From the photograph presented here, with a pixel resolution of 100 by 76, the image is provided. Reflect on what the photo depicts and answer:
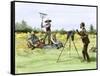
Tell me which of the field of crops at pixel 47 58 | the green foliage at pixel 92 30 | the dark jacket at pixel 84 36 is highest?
the green foliage at pixel 92 30

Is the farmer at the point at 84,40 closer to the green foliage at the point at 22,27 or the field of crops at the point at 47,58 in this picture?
the field of crops at the point at 47,58

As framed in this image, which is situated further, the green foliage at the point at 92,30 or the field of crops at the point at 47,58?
the green foliage at the point at 92,30

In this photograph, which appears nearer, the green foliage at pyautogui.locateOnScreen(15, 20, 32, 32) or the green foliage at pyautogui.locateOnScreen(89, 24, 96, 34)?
the green foliage at pyautogui.locateOnScreen(15, 20, 32, 32)

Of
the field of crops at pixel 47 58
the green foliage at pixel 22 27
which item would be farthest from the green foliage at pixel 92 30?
the green foliage at pixel 22 27

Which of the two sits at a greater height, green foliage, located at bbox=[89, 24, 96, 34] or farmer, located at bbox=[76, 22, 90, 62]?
green foliage, located at bbox=[89, 24, 96, 34]

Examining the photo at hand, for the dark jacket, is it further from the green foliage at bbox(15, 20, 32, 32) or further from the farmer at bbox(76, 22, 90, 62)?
the green foliage at bbox(15, 20, 32, 32)

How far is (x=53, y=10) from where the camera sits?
2.04 metres

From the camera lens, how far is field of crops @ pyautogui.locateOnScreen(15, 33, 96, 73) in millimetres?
1929

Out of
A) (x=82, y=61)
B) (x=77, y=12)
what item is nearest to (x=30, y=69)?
(x=82, y=61)

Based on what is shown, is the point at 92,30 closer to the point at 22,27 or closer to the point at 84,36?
the point at 84,36

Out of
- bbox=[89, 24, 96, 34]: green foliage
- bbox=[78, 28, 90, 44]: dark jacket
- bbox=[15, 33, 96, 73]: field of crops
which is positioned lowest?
bbox=[15, 33, 96, 73]: field of crops

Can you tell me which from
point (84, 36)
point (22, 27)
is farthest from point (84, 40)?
point (22, 27)

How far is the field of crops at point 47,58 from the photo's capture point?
1929mm

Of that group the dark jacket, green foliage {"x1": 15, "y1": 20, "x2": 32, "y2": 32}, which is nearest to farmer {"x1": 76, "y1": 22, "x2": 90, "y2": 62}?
the dark jacket
